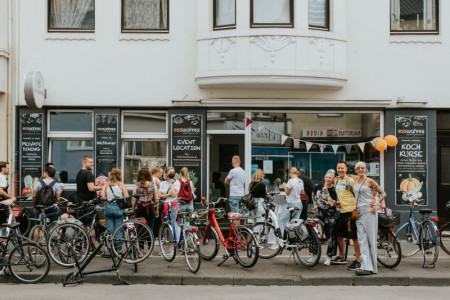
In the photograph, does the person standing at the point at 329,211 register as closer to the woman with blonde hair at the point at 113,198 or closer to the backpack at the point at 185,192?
the backpack at the point at 185,192

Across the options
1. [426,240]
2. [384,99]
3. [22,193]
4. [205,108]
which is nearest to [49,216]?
[22,193]

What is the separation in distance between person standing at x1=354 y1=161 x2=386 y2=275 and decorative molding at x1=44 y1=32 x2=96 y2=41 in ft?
25.4

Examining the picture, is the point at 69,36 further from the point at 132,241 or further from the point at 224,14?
the point at 132,241

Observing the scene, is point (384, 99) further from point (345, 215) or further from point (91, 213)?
point (91, 213)

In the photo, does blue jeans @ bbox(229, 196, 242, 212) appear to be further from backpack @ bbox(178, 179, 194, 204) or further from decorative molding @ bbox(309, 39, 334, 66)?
decorative molding @ bbox(309, 39, 334, 66)

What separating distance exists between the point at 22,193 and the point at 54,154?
3.83ft

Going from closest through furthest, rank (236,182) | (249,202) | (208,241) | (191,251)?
(191,251), (208,241), (249,202), (236,182)

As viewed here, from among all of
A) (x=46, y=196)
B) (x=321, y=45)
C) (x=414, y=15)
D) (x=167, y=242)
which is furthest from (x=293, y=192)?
(x=414, y=15)

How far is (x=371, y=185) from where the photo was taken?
11.6m

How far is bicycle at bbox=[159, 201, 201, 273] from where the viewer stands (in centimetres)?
1171

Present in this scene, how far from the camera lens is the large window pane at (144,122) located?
54.1ft

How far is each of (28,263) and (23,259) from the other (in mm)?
105

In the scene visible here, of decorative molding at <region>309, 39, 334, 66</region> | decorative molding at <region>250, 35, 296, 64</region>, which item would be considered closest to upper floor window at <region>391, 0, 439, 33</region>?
decorative molding at <region>309, 39, 334, 66</region>

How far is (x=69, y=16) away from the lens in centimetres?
1659
